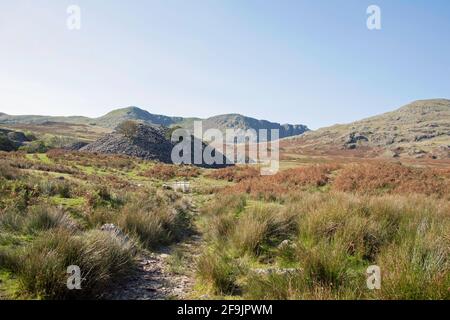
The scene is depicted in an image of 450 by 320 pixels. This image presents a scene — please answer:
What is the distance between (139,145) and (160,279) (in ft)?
152

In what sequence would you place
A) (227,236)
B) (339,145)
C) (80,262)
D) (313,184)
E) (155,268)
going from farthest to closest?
(339,145) → (313,184) → (227,236) → (155,268) → (80,262)

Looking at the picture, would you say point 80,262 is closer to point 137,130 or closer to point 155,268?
point 155,268

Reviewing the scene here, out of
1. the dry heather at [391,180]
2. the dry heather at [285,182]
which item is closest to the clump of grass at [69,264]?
the dry heather at [285,182]

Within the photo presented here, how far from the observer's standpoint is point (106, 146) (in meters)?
50.8

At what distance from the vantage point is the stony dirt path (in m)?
5.32

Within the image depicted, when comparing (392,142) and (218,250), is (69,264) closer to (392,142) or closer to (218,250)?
(218,250)

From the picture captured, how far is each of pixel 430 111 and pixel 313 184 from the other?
688 feet

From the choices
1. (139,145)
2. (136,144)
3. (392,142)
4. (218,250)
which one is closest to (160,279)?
(218,250)

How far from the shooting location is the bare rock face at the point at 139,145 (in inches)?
1921

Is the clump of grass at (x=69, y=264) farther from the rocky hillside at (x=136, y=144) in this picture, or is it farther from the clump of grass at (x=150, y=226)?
the rocky hillside at (x=136, y=144)

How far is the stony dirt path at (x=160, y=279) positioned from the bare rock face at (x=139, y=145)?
40757mm

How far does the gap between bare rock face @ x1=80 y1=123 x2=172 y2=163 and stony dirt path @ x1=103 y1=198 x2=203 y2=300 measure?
40757 mm

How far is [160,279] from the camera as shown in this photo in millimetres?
6145
